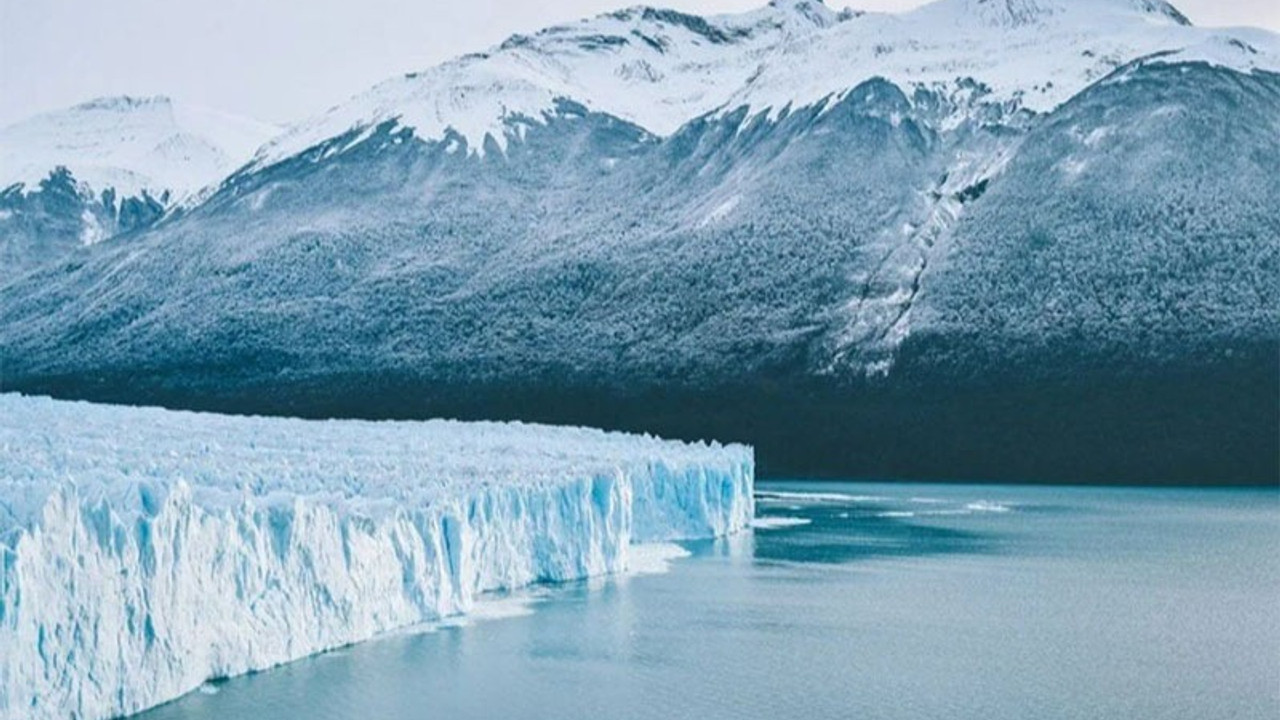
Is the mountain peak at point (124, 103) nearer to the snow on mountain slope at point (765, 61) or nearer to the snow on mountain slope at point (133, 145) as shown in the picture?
the snow on mountain slope at point (133, 145)

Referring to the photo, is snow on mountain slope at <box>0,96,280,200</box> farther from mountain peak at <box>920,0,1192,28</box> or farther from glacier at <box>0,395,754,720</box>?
glacier at <box>0,395,754,720</box>

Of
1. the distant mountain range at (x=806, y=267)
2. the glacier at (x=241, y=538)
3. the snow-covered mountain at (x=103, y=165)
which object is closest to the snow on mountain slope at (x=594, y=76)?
the distant mountain range at (x=806, y=267)

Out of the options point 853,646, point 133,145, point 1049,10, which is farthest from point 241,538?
point 133,145

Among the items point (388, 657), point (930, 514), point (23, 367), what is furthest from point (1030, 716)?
point (23, 367)

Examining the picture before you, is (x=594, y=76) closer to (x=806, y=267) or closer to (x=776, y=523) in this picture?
(x=806, y=267)

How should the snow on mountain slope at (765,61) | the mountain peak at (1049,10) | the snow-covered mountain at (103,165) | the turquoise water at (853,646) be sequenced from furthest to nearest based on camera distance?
the snow-covered mountain at (103,165), the mountain peak at (1049,10), the snow on mountain slope at (765,61), the turquoise water at (853,646)

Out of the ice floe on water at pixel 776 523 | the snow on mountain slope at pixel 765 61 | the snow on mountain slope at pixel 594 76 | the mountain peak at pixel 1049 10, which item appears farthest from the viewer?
the snow on mountain slope at pixel 594 76
